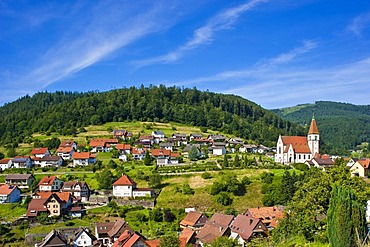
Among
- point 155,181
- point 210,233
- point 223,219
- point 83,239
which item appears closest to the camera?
point 210,233

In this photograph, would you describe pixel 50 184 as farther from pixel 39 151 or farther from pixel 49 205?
pixel 39 151

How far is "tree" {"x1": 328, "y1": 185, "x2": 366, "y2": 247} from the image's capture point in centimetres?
1655

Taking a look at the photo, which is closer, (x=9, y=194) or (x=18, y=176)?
(x=9, y=194)

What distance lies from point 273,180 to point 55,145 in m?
50.3

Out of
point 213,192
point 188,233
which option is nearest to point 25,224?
point 188,233

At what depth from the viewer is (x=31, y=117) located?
108688 mm

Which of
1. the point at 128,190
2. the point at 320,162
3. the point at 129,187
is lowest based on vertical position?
the point at 128,190

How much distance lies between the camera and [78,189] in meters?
55.3

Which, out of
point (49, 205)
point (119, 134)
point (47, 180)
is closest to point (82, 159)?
point (47, 180)

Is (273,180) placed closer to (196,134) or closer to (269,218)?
(269,218)

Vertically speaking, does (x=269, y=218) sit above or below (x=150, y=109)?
below

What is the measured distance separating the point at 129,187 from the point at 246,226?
22277 mm

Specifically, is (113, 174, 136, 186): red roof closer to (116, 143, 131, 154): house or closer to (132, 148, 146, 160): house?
(132, 148, 146, 160): house

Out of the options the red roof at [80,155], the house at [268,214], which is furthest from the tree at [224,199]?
the red roof at [80,155]
